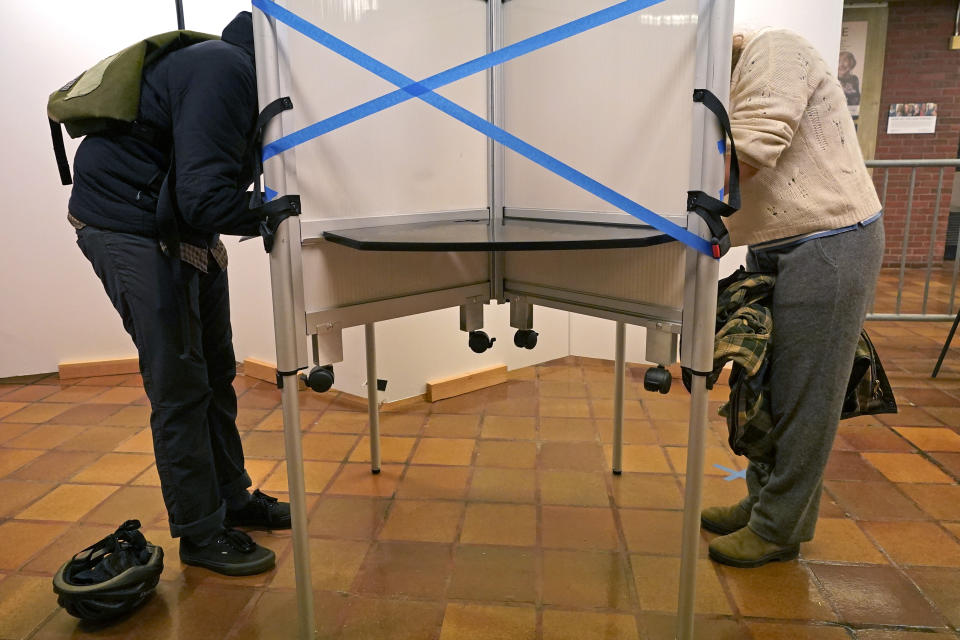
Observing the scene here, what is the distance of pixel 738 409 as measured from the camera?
5.46 feet

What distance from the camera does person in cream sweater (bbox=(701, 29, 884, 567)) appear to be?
56.5 inches

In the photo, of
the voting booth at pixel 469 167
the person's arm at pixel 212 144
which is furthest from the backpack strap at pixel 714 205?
the person's arm at pixel 212 144

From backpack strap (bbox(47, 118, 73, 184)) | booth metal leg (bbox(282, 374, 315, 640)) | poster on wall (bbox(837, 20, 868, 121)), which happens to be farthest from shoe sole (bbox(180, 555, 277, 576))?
poster on wall (bbox(837, 20, 868, 121))

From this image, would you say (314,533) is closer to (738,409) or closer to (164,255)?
(164,255)

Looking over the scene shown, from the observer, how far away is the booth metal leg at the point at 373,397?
2154mm

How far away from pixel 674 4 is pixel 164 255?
1.20 m

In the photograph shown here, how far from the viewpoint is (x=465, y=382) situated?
3119mm

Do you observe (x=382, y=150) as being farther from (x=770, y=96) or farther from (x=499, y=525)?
(x=499, y=525)

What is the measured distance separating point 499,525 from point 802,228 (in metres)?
1.12

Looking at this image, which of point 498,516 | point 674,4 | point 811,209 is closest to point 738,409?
point 811,209

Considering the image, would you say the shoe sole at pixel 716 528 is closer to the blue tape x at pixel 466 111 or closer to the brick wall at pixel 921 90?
the blue tape x at pixel 466 111

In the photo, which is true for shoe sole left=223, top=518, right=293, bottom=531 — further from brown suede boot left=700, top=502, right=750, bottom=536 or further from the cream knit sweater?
the cream knit sweater

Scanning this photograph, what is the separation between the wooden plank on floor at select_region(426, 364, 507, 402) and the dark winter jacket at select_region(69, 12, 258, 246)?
1.51 meters

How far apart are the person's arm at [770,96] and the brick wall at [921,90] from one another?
6.36m
